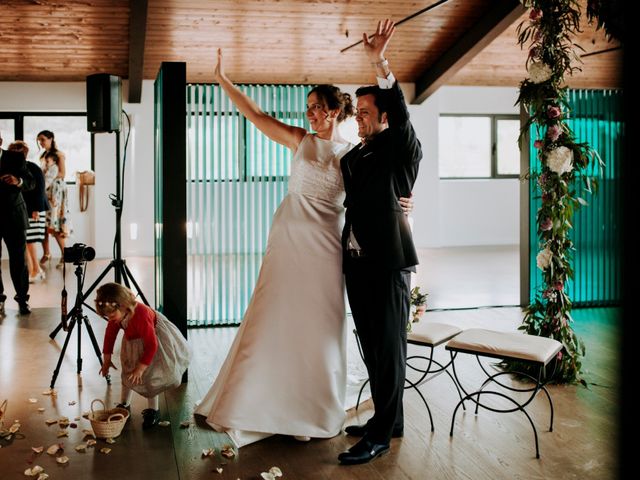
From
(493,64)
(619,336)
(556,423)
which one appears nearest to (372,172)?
(556,423)

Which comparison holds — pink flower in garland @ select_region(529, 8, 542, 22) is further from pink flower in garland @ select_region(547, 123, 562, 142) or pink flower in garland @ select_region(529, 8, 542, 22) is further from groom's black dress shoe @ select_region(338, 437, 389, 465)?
groom's black dress shoe @ select_region(338, 437, 389, 465)

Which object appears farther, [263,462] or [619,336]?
[263,462]

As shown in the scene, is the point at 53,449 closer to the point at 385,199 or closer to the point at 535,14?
the point at 385,199

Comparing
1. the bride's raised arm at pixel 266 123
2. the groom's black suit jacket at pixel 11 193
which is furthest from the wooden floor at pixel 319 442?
the groom's black suit jacket at pixel 11 193

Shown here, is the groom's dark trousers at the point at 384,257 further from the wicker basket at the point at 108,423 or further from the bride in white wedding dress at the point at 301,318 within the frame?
the wicker basket at the point at 108,423

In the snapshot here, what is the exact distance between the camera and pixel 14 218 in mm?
6301

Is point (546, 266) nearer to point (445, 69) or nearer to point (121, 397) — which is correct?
point (121, 397)

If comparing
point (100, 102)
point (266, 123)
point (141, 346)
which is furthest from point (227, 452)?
point (100, 102)

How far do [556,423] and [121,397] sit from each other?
7.09 feet

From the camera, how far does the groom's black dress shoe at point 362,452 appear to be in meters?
2.87

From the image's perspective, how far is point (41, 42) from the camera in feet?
29.8

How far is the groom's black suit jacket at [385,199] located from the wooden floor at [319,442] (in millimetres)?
834

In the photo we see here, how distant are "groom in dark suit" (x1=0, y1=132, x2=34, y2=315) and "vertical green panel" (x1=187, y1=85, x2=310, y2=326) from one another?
147 centimetres

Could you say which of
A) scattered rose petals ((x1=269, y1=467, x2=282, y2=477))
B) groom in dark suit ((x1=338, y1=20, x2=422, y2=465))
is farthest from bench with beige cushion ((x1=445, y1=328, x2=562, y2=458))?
scattered rose petals ((x1=269, y1=467, x2=282, y2=477))
